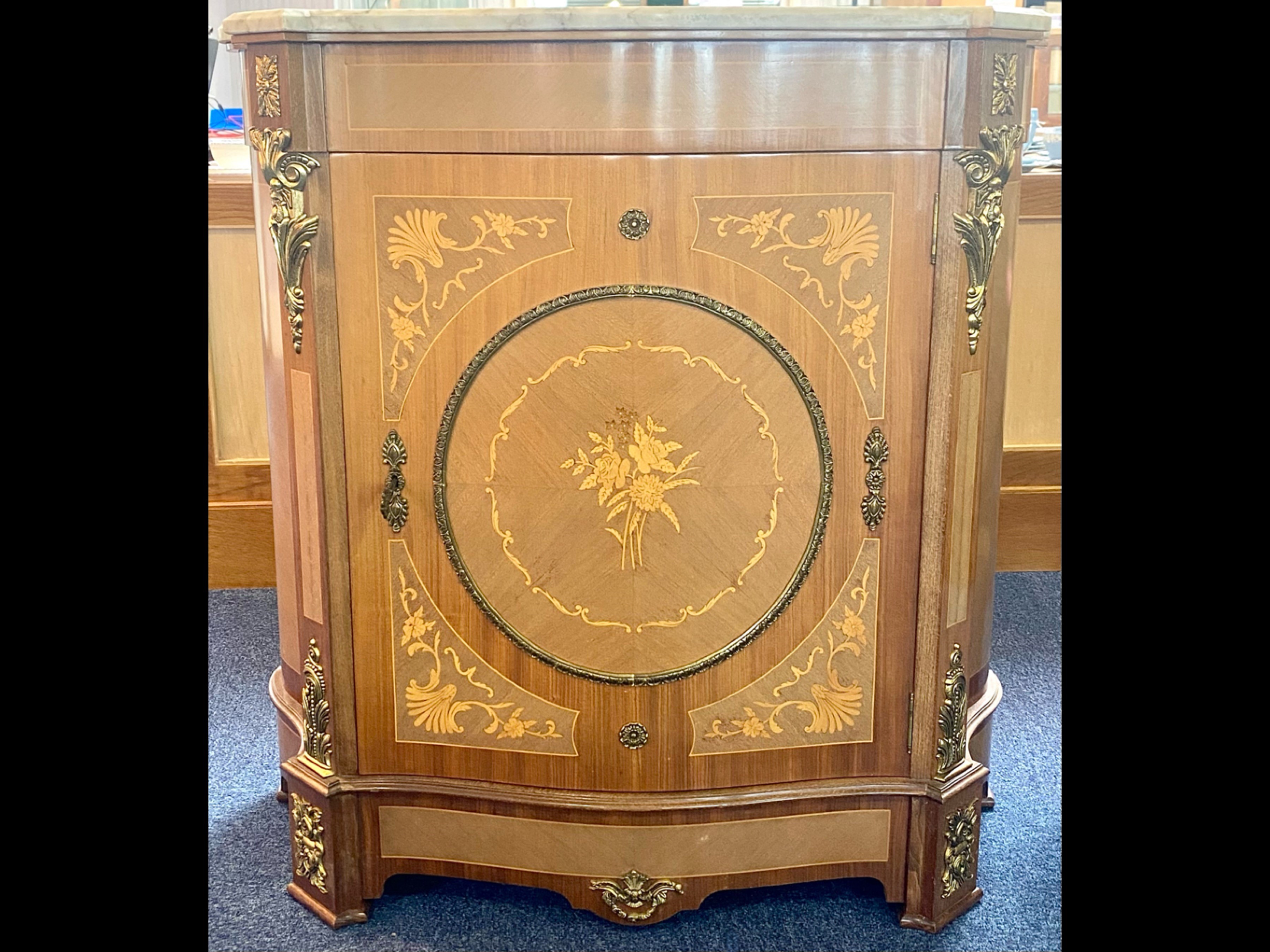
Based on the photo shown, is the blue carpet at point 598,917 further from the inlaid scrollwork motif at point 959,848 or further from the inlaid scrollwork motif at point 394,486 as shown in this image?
the inlaid scrollwork motif at point 394,486

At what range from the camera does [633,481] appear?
1.80 meters

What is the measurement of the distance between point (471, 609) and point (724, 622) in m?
0.37

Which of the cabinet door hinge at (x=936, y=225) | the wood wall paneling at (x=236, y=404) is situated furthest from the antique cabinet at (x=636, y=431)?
the wood wall paneling at (x=236, y=404)

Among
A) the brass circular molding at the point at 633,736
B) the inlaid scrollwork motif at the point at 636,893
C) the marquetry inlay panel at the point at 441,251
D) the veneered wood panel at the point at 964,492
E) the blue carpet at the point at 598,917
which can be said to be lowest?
the blue carpet at the point at 598,917

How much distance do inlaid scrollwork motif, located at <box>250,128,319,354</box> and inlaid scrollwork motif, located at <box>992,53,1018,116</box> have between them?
0.91 metres

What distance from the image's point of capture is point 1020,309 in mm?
3268

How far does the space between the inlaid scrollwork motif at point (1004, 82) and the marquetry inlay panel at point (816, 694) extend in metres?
0.65

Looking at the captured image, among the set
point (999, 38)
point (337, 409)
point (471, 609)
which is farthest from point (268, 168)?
point (999, 38)

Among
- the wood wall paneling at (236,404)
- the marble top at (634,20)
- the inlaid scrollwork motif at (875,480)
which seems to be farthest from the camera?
the wood wall paneling at (236,404)

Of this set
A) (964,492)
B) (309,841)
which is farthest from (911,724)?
(309,841)

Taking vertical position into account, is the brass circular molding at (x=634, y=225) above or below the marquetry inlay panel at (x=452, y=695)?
above

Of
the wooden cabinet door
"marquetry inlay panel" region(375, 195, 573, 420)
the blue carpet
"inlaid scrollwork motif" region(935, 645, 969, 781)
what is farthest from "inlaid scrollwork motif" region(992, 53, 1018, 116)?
the blue carpet

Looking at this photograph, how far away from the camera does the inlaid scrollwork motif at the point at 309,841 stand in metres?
1.98

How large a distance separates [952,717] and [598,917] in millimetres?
624
